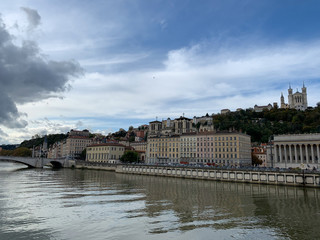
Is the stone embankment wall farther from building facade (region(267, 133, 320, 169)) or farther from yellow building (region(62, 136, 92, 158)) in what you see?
yellow building (region(62, 136, 92, 158))

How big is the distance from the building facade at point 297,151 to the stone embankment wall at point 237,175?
1554 centimetres

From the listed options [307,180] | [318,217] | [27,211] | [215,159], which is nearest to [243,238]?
[318,217]

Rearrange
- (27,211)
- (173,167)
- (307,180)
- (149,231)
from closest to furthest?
(149,231), (27,211), (307,180), (173,167)

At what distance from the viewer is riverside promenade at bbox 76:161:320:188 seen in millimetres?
45213

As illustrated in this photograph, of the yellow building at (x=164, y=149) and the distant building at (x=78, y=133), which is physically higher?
the distant building at (x=78, y=133)

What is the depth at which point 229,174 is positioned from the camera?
2212 inches

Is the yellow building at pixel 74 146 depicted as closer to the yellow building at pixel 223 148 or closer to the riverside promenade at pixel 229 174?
the riverside promenade at pixel 229 174

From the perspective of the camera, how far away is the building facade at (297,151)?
65.4 metres

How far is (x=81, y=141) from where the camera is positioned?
145875 mm

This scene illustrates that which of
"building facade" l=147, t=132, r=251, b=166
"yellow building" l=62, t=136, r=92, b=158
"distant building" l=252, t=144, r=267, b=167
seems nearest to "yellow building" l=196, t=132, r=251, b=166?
"building facade" l=147, t=132, r=251, b=166

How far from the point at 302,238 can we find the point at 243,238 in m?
4.03

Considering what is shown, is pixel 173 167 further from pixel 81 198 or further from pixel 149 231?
pixel 149 231

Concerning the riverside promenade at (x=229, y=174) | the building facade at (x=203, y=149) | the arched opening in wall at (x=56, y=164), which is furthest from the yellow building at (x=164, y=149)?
the arched opening in wall at (x=56, y=164)

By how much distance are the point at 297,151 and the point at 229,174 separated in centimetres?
2509
